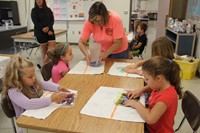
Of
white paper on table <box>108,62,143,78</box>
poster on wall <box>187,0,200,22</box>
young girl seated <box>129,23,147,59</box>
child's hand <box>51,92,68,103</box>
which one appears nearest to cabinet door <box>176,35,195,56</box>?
poster on wall <box>187,0,200,22</box>

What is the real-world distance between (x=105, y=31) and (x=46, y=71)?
0.70 meters

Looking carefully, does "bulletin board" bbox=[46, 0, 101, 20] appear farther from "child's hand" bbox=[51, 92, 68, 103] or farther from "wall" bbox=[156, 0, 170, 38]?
"child's hand" bbox=[51, 92, 68, 103]

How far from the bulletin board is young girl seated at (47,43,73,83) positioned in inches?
171

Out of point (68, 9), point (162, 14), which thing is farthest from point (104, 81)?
point (68, 9)

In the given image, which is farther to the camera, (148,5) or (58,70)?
(148,5)

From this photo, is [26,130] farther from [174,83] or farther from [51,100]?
[174,83]

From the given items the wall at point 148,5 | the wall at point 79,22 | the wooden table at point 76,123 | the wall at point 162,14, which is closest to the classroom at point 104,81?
the wooden table at point 76,123

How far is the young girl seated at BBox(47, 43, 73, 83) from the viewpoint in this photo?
5.98 ft

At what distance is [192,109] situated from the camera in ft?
4.16

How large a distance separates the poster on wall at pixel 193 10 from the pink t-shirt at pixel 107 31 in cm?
255

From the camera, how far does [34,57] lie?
16.6 ft

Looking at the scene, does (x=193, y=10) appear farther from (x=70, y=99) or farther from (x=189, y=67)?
(x=70, y=99)

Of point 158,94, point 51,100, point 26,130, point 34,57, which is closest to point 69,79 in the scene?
point 51,100

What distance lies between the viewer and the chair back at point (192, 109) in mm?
1180
